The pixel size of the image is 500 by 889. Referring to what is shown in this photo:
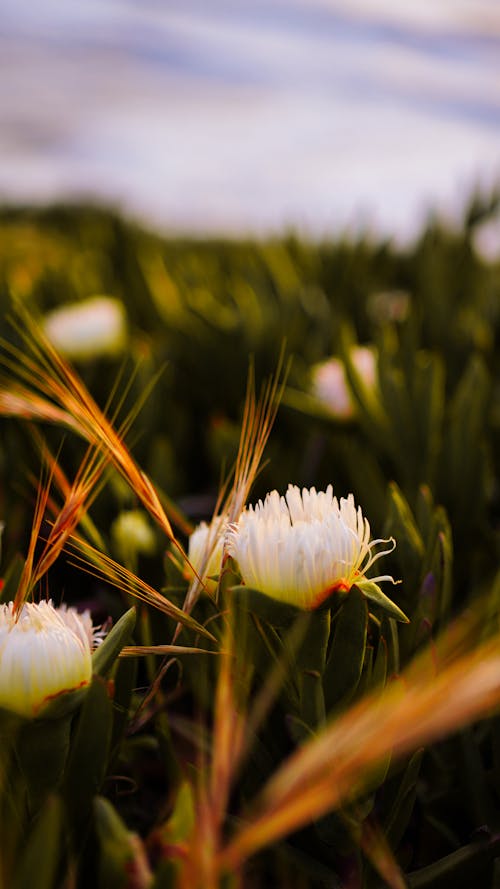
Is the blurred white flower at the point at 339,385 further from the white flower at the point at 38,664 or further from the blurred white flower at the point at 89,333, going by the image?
the white flower at the point at 38,664

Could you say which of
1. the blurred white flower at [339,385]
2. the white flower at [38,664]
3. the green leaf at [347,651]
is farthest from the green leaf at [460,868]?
the blurred white flower at [339,385]

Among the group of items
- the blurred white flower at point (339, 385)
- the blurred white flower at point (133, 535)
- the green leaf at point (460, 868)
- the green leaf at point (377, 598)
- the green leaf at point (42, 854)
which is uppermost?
the green leaf at point (377, 598)

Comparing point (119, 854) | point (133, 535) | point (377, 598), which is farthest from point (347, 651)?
point (133, 535)

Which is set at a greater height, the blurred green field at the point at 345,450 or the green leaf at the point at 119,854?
the green leaf at the point at 119,854

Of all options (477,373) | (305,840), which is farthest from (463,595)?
(305,840)

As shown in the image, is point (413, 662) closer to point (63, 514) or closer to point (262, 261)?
point (63, 514)

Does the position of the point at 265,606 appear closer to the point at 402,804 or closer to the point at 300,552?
the point at 300,552
